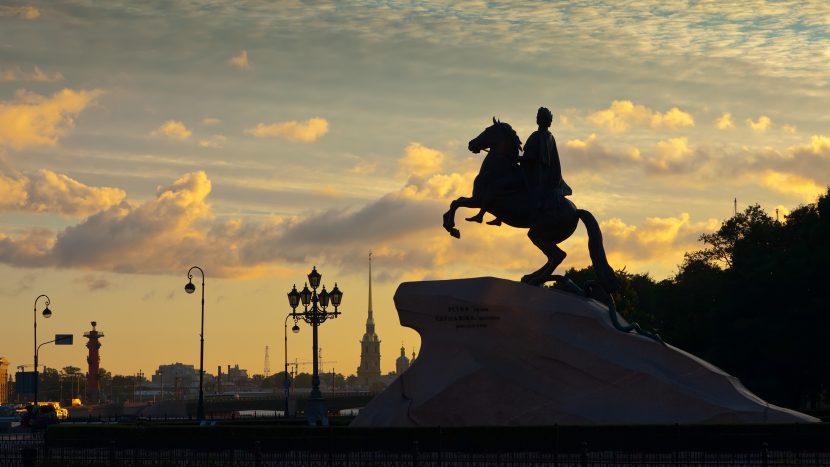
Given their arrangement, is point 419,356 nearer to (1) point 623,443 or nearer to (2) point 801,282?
(1) point 623,443

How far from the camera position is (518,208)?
3503cm

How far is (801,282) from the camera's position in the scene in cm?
5756

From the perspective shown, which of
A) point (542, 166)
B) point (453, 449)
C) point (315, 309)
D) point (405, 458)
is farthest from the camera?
point (315, 309)

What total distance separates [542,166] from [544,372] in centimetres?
521

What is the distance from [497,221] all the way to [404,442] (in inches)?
259

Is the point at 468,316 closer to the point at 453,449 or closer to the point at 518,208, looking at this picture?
the point at 518,208

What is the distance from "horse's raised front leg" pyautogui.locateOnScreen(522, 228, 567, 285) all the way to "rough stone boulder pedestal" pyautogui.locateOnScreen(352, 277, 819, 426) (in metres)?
0.99

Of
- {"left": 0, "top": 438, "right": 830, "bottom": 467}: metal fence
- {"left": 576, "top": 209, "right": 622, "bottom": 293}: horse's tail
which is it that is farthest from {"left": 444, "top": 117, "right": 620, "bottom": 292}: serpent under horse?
{"left": 0, "top": 438, "right": 830, "bottom": 467}: metal fence

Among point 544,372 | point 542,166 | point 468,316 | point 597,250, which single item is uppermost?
point 542,166

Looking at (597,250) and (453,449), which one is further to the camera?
(597,250)

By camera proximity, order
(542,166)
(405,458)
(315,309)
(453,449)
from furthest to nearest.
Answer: (315,309) < (542,166) < (453,449) < (405,458)

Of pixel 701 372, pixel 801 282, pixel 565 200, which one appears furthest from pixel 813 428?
pixel 801 282

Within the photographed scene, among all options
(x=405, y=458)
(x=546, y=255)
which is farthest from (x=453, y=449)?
(x=546, y=255)

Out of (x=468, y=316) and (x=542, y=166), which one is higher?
(x=542, y=166)
